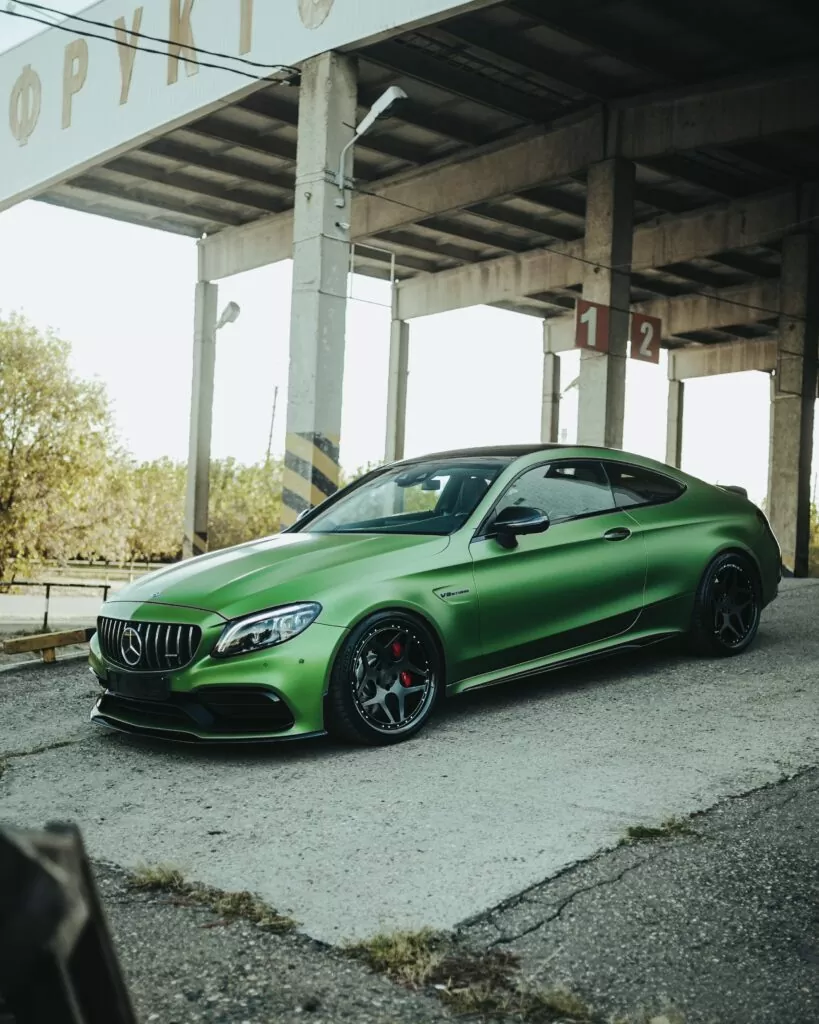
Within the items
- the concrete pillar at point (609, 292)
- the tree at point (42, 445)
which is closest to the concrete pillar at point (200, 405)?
the tree at point (42, 445)

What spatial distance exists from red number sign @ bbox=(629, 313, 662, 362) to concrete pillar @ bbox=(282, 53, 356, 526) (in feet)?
25.1

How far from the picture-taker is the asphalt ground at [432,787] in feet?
12.1

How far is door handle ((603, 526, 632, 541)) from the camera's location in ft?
22.0

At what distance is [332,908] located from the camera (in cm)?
343

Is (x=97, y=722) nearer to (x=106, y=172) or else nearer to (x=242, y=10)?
(x=242, y=10)

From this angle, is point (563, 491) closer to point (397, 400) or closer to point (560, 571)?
point (560, 571)

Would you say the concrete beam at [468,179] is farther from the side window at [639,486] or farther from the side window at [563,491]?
the side window at [563,491]

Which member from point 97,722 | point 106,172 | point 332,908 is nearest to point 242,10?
point 106,172

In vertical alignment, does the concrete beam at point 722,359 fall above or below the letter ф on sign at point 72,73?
below

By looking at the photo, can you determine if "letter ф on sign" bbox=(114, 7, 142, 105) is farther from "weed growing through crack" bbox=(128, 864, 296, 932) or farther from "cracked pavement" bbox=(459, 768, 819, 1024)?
"cracked pavement" bbox=(459, 768, 819, 1024)

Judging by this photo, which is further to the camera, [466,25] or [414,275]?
[414,275]

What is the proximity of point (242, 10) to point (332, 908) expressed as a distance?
48.3 ft

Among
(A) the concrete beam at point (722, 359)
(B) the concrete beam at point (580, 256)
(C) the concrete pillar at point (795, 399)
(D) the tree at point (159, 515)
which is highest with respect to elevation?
(B) the concrete beam at point (580, 256)

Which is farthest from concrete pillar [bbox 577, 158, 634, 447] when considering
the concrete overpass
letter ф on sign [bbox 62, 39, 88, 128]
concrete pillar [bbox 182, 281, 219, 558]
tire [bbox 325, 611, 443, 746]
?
tire [bbox 325, 611, 443, 746]
